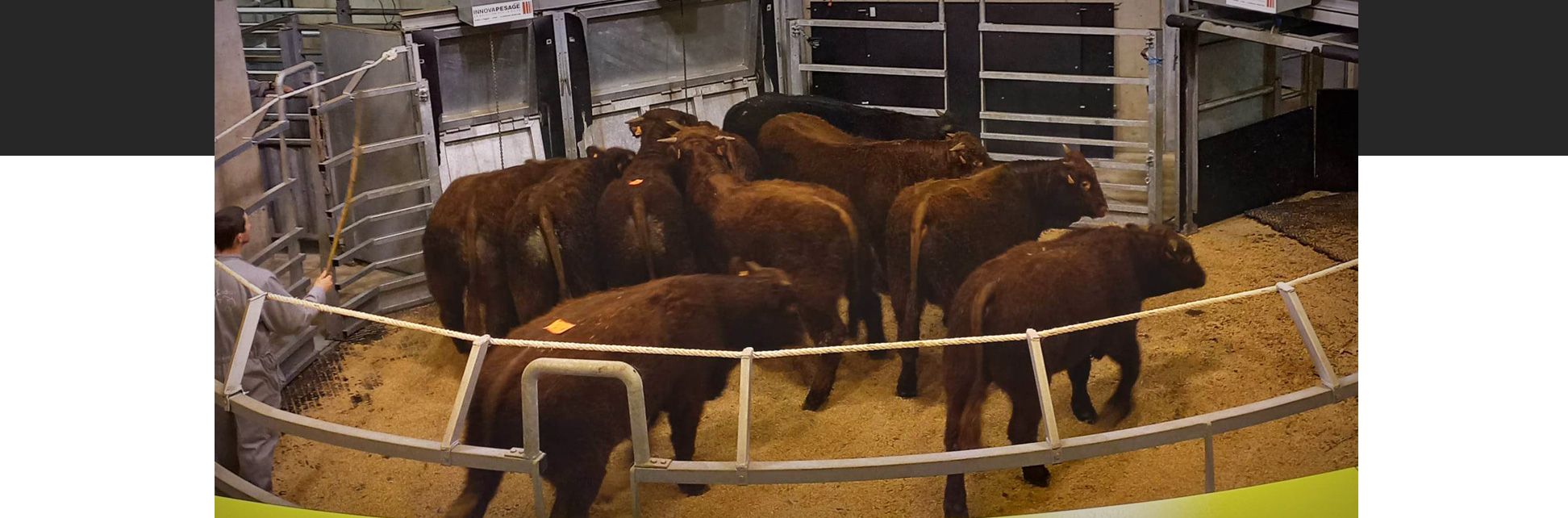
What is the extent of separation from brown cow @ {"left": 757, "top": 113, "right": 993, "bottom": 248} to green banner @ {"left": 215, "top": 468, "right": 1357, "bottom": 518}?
4.01ft

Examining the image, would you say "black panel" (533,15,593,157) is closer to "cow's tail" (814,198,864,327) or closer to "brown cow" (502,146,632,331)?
"brown cow" (502,146,632,331)

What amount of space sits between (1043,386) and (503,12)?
2234mm

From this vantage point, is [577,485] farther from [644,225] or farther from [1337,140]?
[1337,140]

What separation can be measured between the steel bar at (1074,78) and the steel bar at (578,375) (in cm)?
170

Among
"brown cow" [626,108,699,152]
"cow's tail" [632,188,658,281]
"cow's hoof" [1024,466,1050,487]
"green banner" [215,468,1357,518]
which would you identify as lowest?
"green banner" [215,468,1357,518]

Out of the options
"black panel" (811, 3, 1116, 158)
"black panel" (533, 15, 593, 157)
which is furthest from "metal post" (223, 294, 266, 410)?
"black panel" (811, 3, 1116, 158)

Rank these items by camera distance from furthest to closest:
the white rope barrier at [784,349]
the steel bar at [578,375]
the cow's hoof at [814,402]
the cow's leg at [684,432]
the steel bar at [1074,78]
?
the steel bar at [1074,78]
the cow's hoof at [814,402]
the cow's leg at [684,432]
the white rope barrier at [784,349]
the steel bar at [578,375]

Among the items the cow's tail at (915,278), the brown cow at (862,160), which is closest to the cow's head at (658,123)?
the brown cow at (862,160)

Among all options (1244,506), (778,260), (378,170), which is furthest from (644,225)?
(1244,506)

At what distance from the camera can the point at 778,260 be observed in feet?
19.2

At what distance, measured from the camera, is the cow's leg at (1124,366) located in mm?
5715

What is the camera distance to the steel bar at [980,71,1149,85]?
5.83 metres

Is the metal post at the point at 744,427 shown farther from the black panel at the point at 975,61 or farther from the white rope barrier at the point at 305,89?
the white rope barrier at the point at 305,89

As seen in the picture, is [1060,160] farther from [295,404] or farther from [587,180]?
[295,404]
